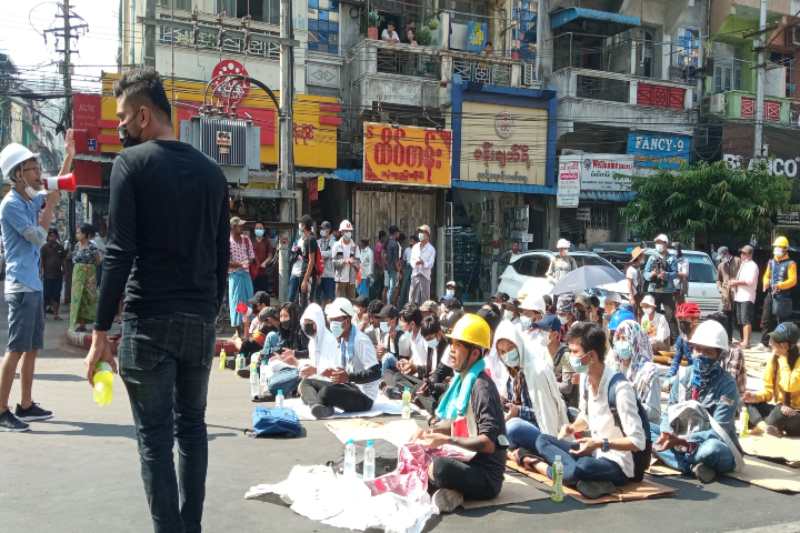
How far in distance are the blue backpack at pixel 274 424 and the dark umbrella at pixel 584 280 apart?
18.5ft

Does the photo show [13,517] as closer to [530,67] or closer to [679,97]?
[530,67]

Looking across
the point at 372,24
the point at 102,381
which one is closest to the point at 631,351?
the point at 102,381

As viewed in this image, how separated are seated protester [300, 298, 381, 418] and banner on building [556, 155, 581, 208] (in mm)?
13479

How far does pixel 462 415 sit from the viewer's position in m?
4.82

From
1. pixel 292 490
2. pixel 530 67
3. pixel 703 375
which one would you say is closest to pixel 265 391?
pixel 292 490

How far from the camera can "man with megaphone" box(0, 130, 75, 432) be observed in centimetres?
577

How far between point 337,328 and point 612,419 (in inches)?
142

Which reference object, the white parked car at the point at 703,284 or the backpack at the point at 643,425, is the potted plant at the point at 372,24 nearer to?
the white parked car at the point at 703,284

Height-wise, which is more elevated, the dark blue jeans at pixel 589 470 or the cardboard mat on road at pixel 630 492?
the dark blue jeans at pixel 589 470

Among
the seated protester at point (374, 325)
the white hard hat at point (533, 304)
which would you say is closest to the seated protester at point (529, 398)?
the white hard hat at point (533, 304)

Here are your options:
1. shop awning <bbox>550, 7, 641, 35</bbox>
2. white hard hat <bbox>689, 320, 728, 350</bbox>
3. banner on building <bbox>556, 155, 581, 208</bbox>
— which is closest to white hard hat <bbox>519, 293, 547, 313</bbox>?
white hard hat <bbox>689, 320, 728, 350</bbox>

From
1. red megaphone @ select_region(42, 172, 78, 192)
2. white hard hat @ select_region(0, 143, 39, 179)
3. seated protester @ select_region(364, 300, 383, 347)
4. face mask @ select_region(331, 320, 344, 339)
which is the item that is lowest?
seated protester @ select_region(364, 300, 383, 347)

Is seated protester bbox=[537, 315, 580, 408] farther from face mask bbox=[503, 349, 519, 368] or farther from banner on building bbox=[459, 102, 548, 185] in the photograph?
banner on building bbox=[459, 102, 548, 185]

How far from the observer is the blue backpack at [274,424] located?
6336 mm
